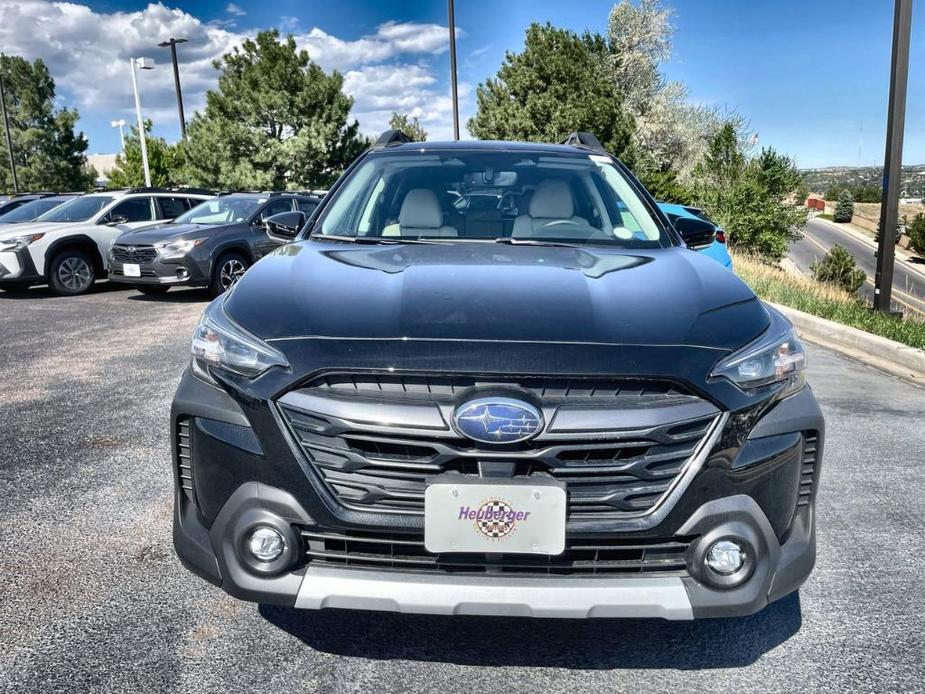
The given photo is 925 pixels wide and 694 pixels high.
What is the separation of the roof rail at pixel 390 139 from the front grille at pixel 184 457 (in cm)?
233

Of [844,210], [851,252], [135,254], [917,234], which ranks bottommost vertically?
[851,252]

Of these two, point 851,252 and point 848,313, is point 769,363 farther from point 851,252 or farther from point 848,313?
point 851,252

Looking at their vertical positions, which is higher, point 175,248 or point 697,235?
point 697,235

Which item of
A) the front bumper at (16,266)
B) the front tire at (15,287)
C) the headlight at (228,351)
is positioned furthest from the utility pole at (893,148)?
the front tire at (15,287)

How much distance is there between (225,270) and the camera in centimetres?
1130

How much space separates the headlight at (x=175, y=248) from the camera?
1081cm

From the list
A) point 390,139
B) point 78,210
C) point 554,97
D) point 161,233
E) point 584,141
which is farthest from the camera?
point 554,97

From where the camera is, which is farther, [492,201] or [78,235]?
[78,235]

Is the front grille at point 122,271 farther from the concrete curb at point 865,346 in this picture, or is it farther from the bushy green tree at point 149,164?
the bushy green tree at point 149,164

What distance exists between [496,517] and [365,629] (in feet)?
3.02

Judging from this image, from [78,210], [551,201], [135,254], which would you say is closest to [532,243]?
[551,201]

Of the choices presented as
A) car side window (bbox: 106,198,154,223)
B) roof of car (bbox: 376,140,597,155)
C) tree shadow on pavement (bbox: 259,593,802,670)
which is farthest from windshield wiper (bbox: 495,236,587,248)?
car side window (bbox: 106,198,154,223)

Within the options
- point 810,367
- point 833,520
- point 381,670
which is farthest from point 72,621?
point 810,367

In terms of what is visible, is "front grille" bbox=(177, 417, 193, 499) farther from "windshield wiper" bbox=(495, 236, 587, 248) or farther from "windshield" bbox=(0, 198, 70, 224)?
"windshield" bbox=(0, 198, 70, 224)
